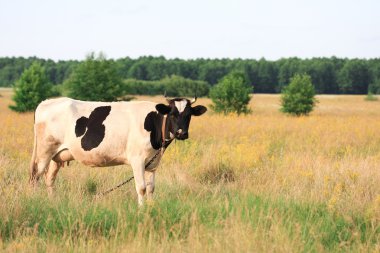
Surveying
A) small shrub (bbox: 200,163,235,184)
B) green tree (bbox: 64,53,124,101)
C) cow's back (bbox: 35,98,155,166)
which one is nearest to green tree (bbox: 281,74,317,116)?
green tree (bbox: 64,53,124,101)

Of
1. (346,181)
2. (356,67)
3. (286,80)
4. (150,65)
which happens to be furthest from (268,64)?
(346,181)

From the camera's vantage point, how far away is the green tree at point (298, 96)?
32281 mm

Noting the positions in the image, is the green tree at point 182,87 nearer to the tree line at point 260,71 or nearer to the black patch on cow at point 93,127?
the tree line at point 260,71

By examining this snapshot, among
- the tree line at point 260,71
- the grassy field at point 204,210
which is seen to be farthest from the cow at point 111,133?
the tree line at point 260,71

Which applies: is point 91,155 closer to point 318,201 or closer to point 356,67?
point 318,201

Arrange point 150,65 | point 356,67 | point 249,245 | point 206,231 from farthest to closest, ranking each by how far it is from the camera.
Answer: point 150,65, point 356,67, point 206,231, point 249,245

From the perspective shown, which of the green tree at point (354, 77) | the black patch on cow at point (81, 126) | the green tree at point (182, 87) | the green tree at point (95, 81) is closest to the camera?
the black patch on cow at point (81, 126)

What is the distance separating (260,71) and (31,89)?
291 ft

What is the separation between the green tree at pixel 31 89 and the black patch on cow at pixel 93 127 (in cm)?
2289

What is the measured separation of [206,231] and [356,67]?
10510cm

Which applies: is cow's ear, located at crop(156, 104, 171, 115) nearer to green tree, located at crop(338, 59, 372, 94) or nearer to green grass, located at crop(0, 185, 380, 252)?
green grass, located at crop(0, 185, 380, 252)

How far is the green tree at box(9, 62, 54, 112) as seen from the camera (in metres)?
28.8

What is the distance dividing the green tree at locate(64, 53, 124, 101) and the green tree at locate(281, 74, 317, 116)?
12330mm

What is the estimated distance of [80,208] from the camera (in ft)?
19.0
